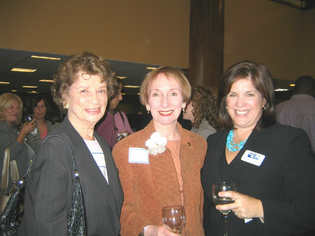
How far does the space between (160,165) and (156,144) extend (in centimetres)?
15

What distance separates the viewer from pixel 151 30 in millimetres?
8078

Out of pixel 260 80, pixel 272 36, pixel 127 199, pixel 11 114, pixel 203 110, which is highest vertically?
pixel 272 36

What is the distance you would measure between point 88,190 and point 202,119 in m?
2.28

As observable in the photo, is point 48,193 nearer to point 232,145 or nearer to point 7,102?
point 232,145

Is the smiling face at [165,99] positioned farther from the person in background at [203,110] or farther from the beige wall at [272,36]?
the beige wall at [272,36]

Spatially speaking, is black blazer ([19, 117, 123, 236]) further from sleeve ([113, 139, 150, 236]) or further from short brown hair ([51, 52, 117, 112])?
short brown hair ([51, 52, 117, 112])

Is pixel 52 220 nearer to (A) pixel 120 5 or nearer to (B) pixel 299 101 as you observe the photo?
(B) pixel 299 101

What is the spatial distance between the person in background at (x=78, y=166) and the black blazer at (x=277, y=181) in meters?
0.76

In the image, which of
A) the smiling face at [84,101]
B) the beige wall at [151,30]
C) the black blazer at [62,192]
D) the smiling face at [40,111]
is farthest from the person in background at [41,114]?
the black blazer at [62,192]

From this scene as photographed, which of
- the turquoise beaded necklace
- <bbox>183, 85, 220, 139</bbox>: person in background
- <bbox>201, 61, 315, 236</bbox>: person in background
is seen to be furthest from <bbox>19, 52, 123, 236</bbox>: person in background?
<bbox>183, 85, 220, 139</bbox>: person in background

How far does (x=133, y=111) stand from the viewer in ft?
82.4

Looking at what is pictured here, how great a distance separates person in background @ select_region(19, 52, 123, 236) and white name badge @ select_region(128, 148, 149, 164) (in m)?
0.15

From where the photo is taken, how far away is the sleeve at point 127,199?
1678 millimetres

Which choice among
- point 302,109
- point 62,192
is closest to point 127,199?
point 62,192
